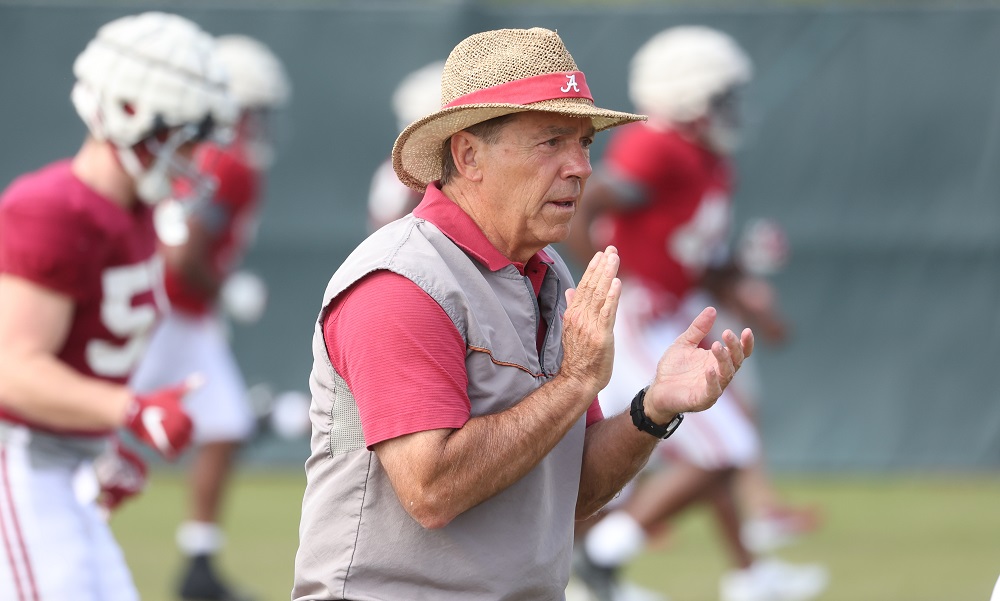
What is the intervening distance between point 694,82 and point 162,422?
3945 mm

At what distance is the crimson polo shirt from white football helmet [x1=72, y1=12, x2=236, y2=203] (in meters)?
1.62

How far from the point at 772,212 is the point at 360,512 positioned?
7.35 m

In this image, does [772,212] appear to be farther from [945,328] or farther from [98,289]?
[98,289]

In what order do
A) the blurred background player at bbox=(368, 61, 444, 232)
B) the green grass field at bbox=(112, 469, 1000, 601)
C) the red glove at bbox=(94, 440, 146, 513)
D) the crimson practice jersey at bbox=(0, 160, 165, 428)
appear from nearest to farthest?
the crimson practice jersey at bbox=(0, 160, 165, 428) → the red glove at bbox=(94, 440, 146, 513) → the blurred background player at bbox=(368, 61, 444, 232) → the green grass field at bbox=(112, 469, 1000, 601)

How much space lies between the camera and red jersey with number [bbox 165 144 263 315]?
289 inches

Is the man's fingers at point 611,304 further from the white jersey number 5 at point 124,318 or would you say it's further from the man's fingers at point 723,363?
the white jersey number 5 at point 124,318

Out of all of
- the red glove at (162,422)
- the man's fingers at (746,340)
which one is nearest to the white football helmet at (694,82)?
the red glove at (162,422)

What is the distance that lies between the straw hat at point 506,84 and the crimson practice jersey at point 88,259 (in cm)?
119

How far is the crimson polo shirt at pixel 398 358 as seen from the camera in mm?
2830

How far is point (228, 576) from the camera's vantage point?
716cm

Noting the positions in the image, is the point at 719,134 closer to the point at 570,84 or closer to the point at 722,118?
the point at 722,118

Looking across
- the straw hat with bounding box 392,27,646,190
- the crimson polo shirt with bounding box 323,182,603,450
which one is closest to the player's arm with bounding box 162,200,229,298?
the straw hat with bounding box 392,27,646,190

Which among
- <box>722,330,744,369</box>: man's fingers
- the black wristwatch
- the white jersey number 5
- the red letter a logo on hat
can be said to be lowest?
the black wristwatch

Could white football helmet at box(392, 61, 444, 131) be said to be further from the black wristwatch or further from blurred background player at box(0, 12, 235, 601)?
the black wristwatch
